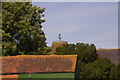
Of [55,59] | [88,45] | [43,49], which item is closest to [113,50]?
[88,45]

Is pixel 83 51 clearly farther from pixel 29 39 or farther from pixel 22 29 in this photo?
pixel 22 29

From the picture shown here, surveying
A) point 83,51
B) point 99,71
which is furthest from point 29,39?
point 99,71

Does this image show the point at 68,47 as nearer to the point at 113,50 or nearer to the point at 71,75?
the point at 71,75

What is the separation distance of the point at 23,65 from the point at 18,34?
11.8 meters

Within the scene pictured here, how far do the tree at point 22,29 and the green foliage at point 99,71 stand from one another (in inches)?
268

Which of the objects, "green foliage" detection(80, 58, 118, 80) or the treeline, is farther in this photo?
the treeline

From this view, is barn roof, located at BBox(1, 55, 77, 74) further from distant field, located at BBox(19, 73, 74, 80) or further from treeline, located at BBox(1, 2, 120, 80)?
treeline, located at BBox(1, 2, 120, 80)

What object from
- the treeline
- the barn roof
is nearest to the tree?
the treeline

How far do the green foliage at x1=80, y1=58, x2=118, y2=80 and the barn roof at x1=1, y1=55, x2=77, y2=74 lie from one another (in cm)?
766

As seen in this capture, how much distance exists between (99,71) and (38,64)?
10.2 meters

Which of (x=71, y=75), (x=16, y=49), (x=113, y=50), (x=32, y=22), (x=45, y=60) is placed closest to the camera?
(x=71, y=75)

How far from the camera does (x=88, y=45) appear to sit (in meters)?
43.4

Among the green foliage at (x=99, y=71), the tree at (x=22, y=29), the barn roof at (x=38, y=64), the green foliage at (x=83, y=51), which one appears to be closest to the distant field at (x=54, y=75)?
the barn roof at (x=38, y=64)

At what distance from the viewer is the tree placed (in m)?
40.6
